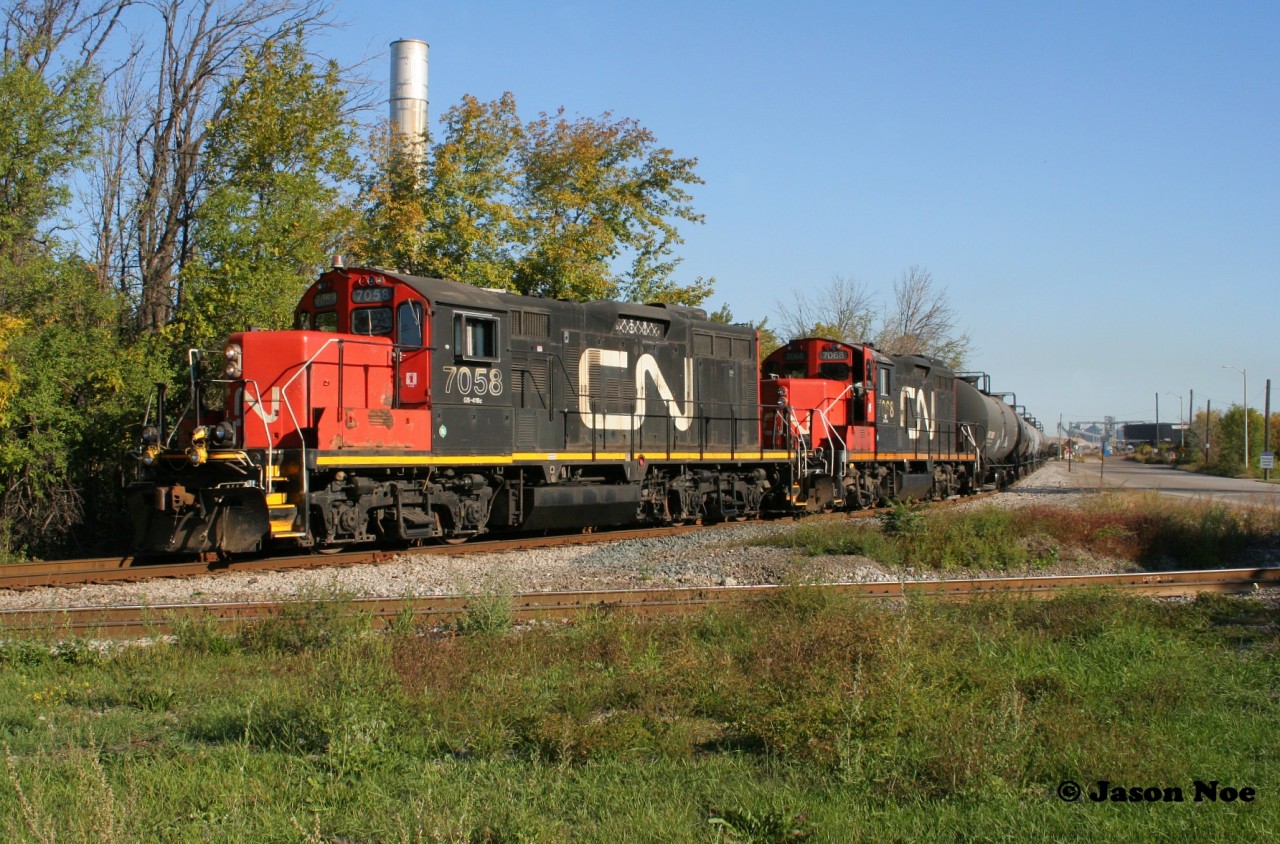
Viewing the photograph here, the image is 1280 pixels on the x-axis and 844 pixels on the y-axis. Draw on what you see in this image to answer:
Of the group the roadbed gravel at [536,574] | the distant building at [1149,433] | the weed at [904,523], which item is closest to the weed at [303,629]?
the roadbed gravel at [536,574]

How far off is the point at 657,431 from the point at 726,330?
106 inches

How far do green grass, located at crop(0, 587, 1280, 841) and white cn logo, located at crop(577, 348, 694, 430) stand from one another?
7861 millimetres

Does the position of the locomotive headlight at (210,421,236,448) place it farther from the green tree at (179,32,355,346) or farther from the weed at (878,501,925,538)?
the weed at (878,501,925,538)

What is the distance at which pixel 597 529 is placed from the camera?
1781cm

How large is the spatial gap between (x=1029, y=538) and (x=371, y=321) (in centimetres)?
1001

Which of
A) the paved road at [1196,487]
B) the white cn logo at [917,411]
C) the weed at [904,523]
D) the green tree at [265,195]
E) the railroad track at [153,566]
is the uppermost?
the green tree at [265,195]

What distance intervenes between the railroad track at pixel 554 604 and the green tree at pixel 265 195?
28.0 ft

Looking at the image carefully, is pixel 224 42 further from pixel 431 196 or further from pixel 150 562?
pixel 150 562

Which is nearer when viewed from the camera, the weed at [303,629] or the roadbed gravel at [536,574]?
the weed at [303,629]

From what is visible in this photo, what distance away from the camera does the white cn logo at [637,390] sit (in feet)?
52.7

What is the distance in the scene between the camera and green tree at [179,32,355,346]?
17062 mm

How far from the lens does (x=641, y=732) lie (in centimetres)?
576

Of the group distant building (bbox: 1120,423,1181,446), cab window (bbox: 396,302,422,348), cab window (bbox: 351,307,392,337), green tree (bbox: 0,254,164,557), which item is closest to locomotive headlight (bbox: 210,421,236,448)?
cab window (bbox: 351,307,392,337)

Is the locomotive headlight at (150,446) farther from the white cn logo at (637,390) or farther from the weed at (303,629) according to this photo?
the white cn logo at (637,390)
